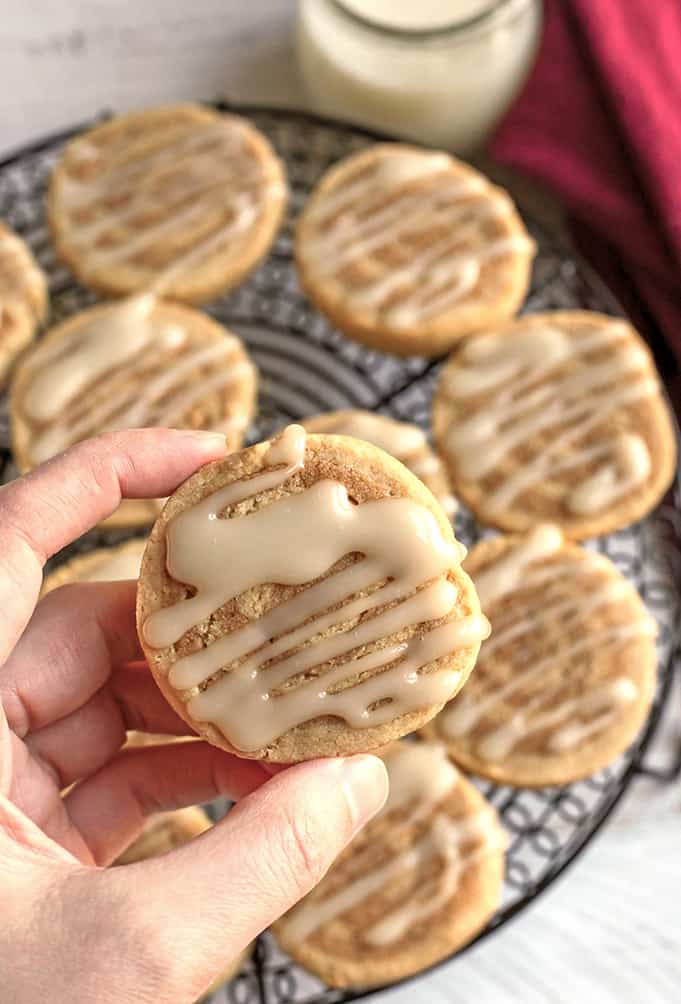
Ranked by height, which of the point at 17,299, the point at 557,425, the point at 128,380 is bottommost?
the point at 557,425

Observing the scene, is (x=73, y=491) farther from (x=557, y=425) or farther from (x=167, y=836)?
(x=557, y=425)

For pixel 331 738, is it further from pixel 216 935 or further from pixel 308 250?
pixel 308 250

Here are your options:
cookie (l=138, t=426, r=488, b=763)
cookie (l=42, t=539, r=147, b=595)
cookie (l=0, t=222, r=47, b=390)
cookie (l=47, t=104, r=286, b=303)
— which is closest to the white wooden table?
cookie (l=47, t=104, r=286, b=303)

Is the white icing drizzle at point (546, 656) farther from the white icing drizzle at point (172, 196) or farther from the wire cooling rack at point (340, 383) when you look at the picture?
the white icing drizzle at point (172, 196)

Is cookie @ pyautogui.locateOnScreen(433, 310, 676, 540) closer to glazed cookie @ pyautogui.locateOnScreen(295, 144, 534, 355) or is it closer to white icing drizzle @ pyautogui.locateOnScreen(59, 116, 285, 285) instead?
glazed cookie @ pyautogui.locateOnScreen(295, 144, 534, 355)

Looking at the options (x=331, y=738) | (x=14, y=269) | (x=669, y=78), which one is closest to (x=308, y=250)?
(x=14, y=269)

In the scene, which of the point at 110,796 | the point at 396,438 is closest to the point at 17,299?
the point at 396,438
